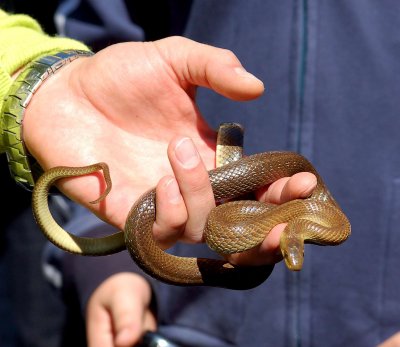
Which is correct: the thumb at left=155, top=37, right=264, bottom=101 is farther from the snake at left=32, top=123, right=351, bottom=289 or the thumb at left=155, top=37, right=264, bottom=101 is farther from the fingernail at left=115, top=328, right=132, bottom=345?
the fingernail at left=115, top=328, right=132, bottom=345

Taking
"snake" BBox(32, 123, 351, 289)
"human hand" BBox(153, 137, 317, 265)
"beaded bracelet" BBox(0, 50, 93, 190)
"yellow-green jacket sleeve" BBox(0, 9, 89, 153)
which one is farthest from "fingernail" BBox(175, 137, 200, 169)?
"yellow-green jacket sleeve" BBox(0, 9, 89, 153)

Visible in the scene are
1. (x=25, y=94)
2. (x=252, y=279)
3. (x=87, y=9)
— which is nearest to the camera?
(x=252, y=279)

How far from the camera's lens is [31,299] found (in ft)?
17.1

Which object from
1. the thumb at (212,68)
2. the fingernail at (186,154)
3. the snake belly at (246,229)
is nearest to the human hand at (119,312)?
the snake belly at (246,229)

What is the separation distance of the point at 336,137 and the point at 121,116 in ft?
3.27

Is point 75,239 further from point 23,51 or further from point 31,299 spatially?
point 31,299

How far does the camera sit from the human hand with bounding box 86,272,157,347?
9.80 feet

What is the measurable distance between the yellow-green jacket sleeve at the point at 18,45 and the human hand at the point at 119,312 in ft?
3.01

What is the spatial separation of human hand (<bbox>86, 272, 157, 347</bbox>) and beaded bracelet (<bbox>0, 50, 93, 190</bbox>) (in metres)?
0.74

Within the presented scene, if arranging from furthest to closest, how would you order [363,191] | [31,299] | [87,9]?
1. [31,299]
2. [87,9]
3. [363,191]

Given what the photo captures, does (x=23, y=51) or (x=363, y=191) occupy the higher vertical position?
(x=23, y=51)

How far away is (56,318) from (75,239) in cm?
271

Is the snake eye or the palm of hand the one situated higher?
the palm of hand

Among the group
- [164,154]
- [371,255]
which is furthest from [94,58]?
[371,255]
